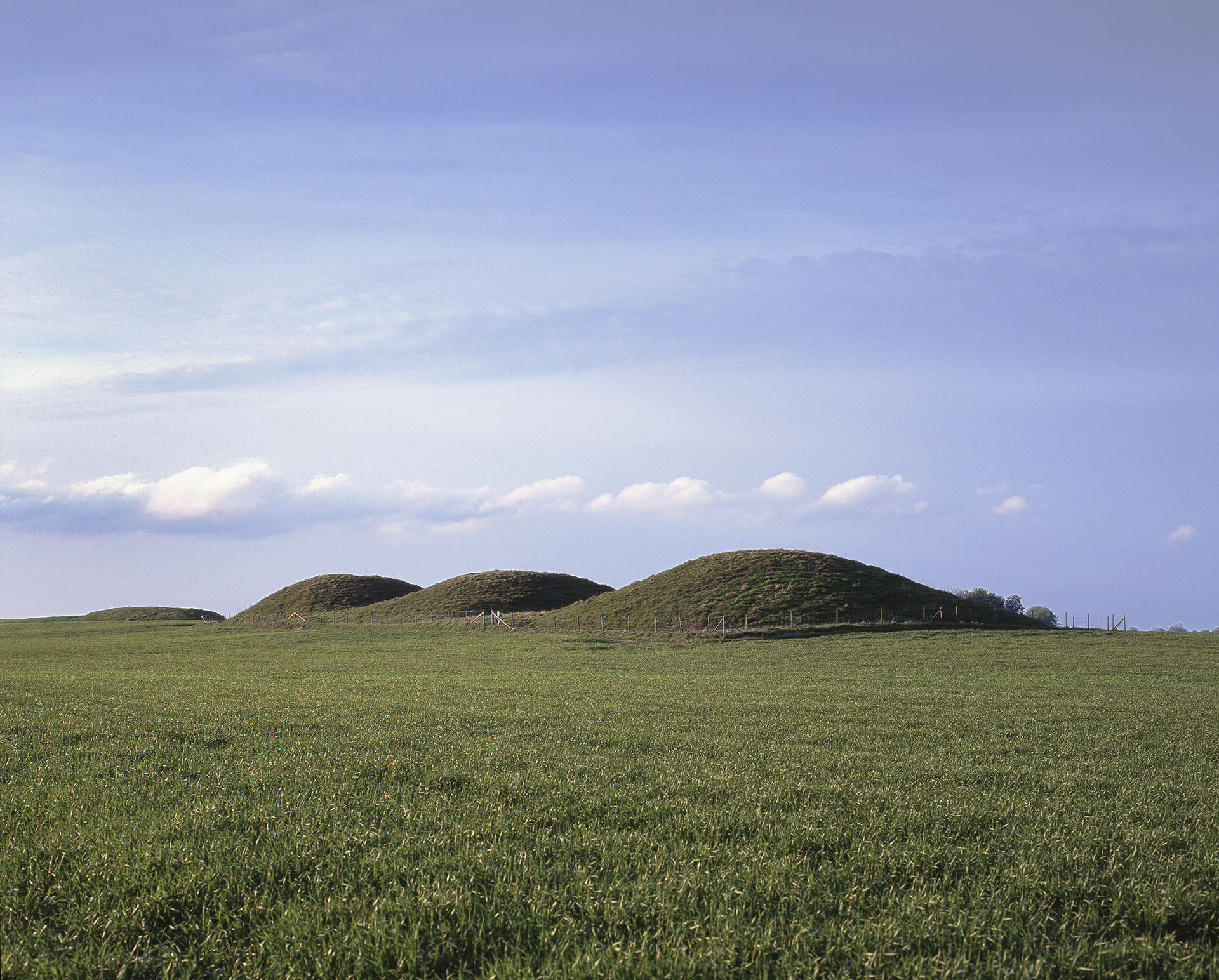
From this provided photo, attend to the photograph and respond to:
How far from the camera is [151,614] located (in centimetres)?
16525

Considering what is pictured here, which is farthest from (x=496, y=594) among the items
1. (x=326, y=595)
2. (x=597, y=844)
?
(x=597, y=844)

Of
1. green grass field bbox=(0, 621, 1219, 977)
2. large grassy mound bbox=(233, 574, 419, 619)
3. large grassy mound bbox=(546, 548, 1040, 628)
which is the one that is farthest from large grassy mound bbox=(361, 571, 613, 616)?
green grass field bbox=(0, 621, 1219, 977)

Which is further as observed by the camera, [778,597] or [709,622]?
[778,597]

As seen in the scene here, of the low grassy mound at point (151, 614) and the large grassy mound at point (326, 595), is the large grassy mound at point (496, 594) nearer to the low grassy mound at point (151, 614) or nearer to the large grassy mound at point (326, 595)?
the large grassy mound at point (326, 595)

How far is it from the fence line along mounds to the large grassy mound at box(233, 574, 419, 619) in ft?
131

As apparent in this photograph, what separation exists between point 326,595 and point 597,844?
485 ft

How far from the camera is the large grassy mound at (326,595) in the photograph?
139000 mm

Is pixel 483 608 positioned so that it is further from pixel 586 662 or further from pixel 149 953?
pixel 149 953

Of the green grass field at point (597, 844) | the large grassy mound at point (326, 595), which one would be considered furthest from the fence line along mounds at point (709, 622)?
the green grass field at point (597, 844)

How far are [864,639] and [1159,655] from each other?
2108 centimetres

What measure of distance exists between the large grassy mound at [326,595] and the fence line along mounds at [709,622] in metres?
39.8

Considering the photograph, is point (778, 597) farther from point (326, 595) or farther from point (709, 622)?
point (326, 595)

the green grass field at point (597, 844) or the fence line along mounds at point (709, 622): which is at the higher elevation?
the green grass field at point (597, 844)

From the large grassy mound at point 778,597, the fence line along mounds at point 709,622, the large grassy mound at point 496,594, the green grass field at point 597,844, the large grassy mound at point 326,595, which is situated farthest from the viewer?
the large grassy mound at point 326,595
